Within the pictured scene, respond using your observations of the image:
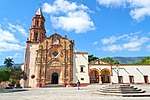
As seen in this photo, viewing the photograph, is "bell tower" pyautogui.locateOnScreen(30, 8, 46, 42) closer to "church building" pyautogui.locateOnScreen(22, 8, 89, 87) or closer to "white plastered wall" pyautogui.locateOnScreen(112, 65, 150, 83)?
"church building" pyautogui.locateOnScreen(22, 8, 89, 87)

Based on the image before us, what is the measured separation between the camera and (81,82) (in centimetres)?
3616

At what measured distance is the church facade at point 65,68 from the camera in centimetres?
3631

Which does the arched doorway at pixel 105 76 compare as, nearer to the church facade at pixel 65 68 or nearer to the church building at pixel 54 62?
the church facade at pixel 65 68

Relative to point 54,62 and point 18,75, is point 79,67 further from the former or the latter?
point 18,75

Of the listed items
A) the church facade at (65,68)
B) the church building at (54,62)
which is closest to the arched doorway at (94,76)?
the church facade at (65,68)

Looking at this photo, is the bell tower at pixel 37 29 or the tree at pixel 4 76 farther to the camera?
the tree at pixel 4 76

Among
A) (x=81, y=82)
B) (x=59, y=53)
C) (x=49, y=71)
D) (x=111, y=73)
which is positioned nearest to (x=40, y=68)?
(x=49, y=71)

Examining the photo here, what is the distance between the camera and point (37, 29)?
132ft

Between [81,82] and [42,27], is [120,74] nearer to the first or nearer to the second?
[81,82]

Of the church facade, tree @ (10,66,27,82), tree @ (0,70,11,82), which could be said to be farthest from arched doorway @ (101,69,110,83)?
tree @ (0,70,11,82)

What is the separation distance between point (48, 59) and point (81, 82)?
29.9 feet

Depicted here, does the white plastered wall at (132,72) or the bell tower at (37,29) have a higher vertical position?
the bell tower at (37,29)

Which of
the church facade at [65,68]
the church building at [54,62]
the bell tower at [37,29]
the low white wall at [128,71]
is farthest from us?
the bell tower at [37,29]

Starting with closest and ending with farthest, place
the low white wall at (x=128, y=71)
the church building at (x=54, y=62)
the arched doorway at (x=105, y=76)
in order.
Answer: the low white wall at (x=128, y=71) < the church building at (x=54, y=62) < the arched doorway at (x=105, y=76)
